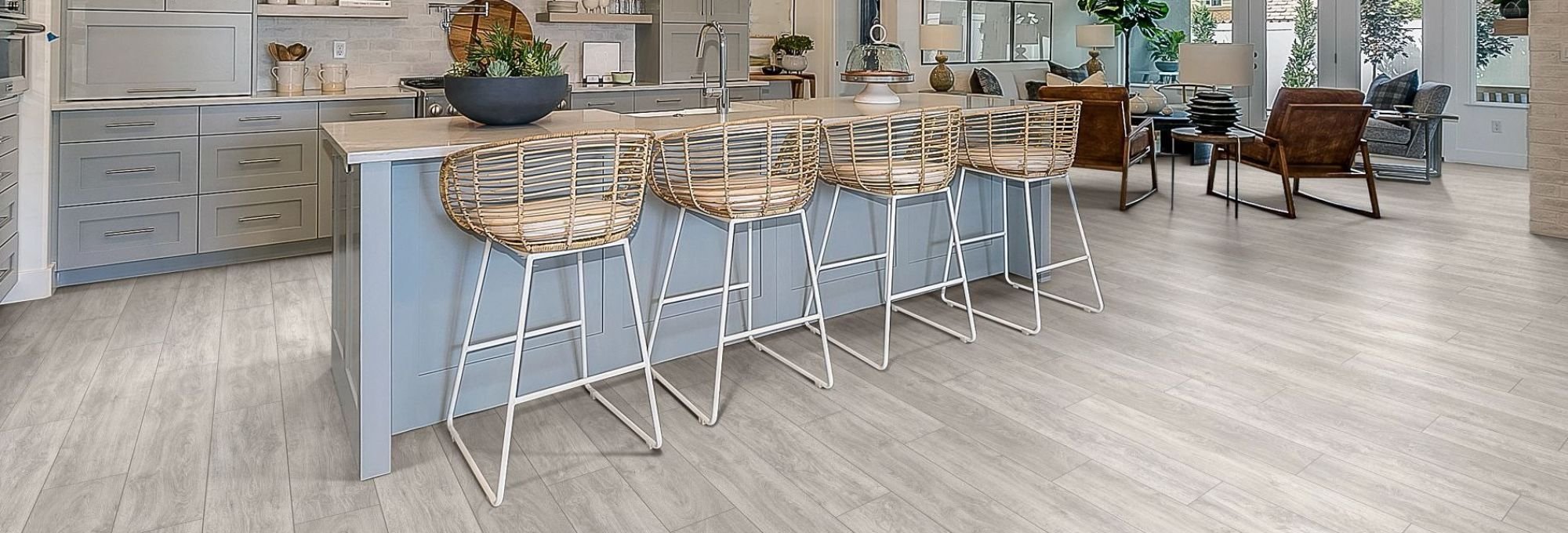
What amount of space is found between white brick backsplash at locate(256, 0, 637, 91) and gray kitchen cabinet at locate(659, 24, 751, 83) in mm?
652

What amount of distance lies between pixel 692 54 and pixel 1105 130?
2706mm

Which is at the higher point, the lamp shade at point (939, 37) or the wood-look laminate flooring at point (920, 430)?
the lamp shade at point (939, 37)

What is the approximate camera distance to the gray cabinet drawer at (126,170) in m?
3.91

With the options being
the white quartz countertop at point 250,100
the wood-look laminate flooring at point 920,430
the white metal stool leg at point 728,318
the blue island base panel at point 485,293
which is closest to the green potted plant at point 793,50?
the white quartz countertop at point 250,100

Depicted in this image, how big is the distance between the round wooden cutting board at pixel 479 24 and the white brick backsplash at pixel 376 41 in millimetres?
54

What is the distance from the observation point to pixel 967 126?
3.66 m

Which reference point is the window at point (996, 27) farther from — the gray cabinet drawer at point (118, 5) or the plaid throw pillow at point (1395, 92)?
the gray cabinet drawer at point (118, 5)

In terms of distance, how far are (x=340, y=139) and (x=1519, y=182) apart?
8.10 metres

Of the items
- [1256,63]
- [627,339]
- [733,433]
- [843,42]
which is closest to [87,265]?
[627,339]

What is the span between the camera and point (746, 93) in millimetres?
6352

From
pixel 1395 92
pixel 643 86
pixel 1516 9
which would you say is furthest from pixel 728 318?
pixel 1395 92

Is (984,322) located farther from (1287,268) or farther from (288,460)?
(288,460)

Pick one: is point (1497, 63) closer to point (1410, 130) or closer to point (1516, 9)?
point (1410, 130)

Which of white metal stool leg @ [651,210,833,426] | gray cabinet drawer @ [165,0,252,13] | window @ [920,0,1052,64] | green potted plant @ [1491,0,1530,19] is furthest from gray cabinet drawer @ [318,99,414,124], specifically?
green potted plant @ [1491,0,1530,19]
